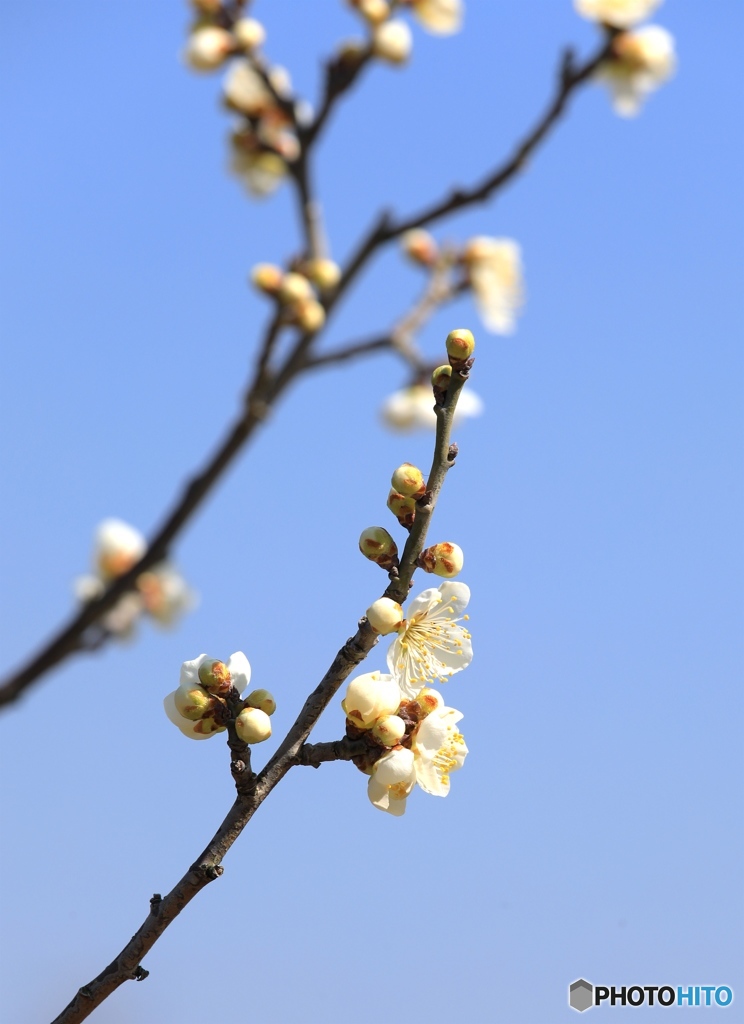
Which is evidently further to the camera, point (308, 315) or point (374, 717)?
point (374, 717)

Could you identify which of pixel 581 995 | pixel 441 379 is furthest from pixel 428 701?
pixel 581 995

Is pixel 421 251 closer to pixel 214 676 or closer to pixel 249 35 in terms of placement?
pixel 249 35

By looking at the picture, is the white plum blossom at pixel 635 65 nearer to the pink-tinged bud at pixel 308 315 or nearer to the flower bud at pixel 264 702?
the pink-tinged bud at pixel 308 315

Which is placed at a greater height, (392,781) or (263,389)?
(392,781)

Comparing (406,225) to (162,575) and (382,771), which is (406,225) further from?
(382,771)

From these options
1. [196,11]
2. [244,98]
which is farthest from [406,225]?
[196,11]

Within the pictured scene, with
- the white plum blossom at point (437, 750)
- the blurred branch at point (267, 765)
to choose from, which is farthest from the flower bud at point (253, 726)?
the white plum blossom at point (437, 750)

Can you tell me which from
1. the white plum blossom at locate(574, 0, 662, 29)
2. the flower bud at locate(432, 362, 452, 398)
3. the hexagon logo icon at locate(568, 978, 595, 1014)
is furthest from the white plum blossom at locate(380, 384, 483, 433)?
the hexagon logo icon at locate(568, 978, 595, 1014)
